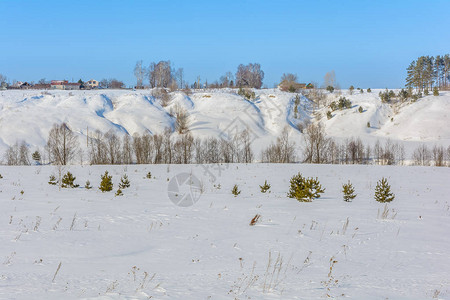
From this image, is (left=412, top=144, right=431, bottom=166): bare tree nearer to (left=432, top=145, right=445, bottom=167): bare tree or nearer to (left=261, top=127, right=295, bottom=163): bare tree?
(left=432, top=145, right=445, bottom=167): bare tree

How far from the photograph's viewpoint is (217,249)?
8.78 metres

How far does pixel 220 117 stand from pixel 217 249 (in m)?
70.1

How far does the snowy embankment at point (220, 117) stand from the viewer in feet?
214

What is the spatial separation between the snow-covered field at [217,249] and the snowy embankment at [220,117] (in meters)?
50.0

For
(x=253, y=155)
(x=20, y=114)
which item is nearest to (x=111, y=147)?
(x=253, y=155)

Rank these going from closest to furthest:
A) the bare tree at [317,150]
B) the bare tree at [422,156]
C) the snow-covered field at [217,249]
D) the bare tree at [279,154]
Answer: the snow-covered field at [217,249]
the bare tree at [422,156]
the bare tree at [317,150]
the bare tree at [279,154]

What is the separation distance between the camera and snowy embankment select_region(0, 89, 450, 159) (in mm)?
65375

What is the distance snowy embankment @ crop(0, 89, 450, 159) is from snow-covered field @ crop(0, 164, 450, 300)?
50.0m

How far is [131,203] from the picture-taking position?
15.4m

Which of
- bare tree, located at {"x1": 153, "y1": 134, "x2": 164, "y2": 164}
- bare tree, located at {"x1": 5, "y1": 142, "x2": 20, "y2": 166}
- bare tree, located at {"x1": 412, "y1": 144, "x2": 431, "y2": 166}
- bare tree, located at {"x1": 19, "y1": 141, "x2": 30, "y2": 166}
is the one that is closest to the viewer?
bare tree, located at {"x1": 5, "y1": 142, "x2": 20, "y2": 166}

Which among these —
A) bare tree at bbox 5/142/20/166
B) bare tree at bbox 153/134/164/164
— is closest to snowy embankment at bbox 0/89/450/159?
bare tree at bbox 5/142/20/166

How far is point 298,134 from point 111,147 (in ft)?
121

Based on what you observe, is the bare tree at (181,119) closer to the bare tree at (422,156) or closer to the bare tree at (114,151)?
the bare tree at (114,151)

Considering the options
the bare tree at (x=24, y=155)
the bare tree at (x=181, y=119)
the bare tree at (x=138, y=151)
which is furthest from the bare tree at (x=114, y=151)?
the bare tree at (x=181, y=119)
